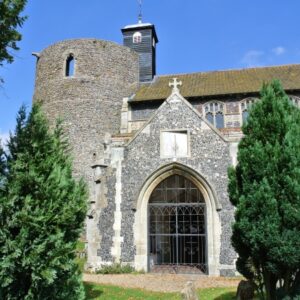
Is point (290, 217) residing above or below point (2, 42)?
below

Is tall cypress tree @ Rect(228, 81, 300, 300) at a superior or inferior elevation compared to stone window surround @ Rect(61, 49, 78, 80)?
inferior

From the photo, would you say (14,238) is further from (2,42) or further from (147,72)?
(147,72)

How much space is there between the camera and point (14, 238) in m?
5.69

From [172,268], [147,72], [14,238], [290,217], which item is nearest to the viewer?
[14,238]

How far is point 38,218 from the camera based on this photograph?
5688 mm

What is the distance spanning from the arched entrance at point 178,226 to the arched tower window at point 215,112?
30.8ft

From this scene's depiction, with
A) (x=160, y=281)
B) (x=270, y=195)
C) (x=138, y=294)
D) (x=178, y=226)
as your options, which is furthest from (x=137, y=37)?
(x=270, y=195)

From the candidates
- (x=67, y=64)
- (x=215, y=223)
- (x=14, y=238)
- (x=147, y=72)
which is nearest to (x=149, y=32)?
(x=147, y=72)

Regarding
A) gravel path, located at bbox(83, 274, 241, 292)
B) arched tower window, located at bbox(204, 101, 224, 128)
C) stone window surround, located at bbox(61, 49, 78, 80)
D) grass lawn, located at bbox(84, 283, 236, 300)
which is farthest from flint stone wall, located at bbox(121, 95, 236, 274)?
stone window surround, located at bbox(61, 49, 78, 80)

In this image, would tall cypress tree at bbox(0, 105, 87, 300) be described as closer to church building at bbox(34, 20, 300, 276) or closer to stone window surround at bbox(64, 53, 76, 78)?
church building at bbox(34, 20, 300, 276)

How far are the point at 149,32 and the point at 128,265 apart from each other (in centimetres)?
2102

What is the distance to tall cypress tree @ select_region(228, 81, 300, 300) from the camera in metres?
6.11

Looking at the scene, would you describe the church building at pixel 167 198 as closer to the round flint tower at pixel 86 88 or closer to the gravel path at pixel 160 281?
the gravel path at pixel 160 281

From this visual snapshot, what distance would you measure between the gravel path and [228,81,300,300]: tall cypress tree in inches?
150
